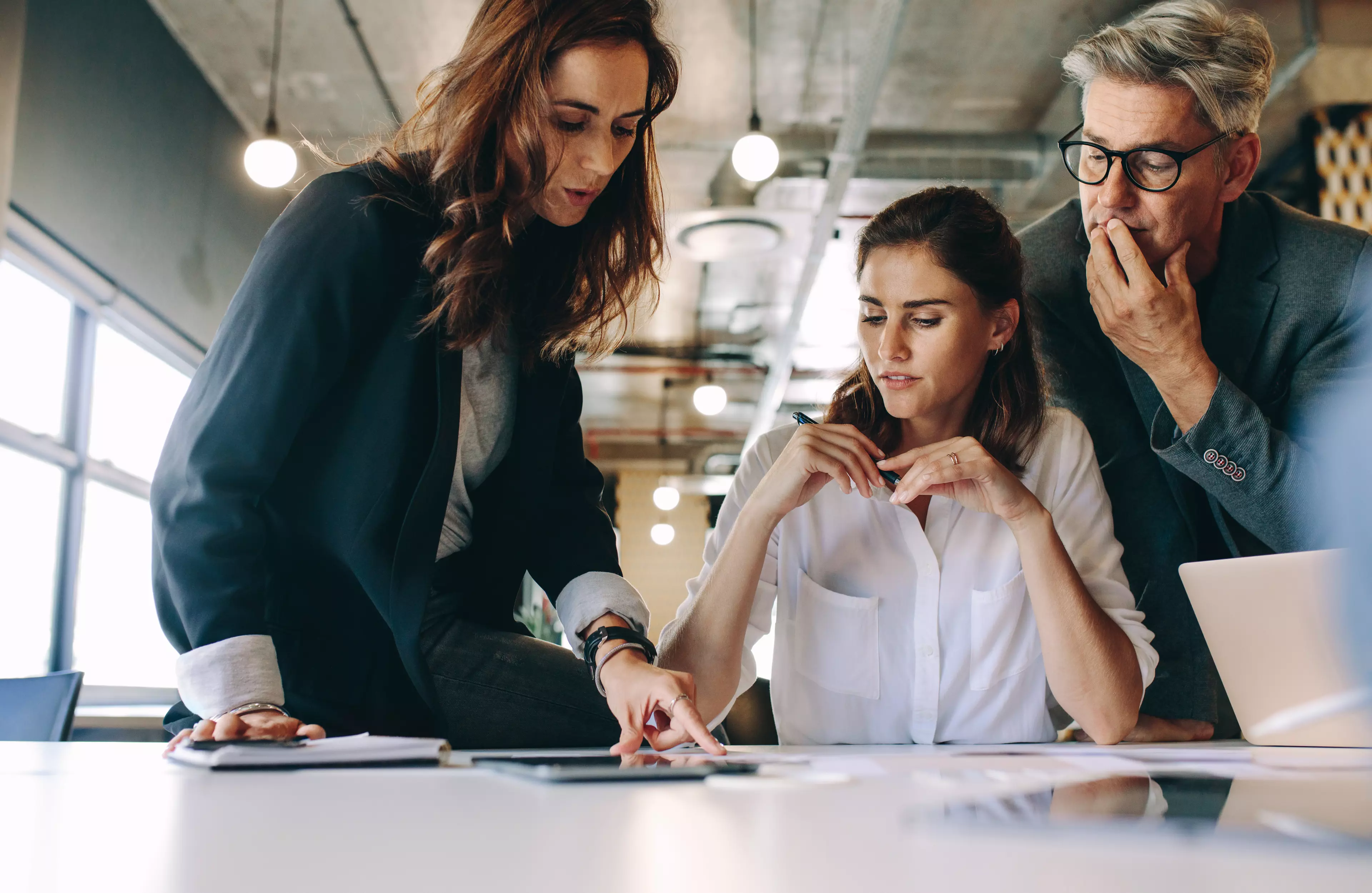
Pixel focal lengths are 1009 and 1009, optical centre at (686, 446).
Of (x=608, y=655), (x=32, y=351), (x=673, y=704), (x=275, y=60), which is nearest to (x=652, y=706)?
(x=673, y=704)

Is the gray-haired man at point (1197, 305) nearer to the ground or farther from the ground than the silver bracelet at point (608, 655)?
farther from the ground

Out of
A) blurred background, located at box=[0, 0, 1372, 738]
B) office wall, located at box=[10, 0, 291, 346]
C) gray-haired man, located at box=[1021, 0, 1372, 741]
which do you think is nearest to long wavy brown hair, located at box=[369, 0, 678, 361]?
gray-haired man, located at box=[1021, 0, 1372, 741]

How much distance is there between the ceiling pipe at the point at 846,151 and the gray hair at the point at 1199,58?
1.66m

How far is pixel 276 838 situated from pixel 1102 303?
1.52 meters

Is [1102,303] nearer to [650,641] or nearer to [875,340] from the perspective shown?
[875,340]

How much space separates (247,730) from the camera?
104cm

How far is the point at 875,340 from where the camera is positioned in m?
1.80

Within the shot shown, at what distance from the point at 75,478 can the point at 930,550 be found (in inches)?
164

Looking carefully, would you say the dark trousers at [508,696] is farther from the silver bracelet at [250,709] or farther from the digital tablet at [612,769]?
the digital tablet at [612,769]

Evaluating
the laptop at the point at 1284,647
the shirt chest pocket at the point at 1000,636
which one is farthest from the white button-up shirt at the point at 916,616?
the laptop at the point at 1284,647

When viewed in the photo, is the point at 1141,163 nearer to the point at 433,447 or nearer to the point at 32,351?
the point at 433,447

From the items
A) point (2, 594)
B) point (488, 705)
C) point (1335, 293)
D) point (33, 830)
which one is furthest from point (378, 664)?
point (2, 594)

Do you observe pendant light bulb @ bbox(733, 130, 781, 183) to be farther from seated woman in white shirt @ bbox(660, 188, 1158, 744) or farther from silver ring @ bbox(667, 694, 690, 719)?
silver ring @ bbox(667, 694, 690, 719)

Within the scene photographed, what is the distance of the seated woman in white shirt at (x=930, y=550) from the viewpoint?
1507 mm
